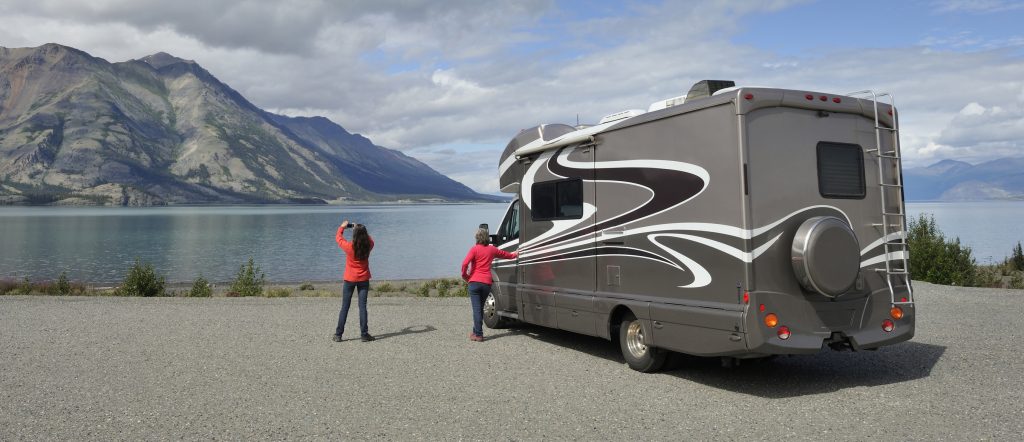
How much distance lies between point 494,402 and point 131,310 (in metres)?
11.4

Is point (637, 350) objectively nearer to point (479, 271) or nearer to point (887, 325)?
point (887, 325)

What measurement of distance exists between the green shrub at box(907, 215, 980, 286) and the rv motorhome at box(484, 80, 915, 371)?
557 inches

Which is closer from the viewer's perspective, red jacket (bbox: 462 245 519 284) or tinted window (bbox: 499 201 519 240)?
red jacket (bbox: 462 245 519 284)

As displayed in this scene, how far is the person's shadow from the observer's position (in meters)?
11.8

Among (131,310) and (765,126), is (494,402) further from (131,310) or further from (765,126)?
(131,310)

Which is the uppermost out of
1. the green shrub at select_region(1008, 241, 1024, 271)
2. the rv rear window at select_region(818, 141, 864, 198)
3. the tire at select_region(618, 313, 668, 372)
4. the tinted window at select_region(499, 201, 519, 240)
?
the rv rear window at select_region(818, 141, 864, 198)

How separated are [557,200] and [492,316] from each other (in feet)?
10.1

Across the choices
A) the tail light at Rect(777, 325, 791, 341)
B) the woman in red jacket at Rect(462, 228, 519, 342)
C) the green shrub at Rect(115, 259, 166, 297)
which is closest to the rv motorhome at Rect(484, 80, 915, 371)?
the tail light at Rect(777, 325, 791, 341)

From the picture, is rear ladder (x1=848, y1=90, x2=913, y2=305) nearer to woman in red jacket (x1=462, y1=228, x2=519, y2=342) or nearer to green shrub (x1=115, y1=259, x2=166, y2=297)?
woman in red jacket (x1=462, y1=228, x2=519, y2=342)

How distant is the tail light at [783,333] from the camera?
7.11 meters

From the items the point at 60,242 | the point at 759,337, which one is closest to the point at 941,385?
the point at 759,337

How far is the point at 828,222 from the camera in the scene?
24.1 ft

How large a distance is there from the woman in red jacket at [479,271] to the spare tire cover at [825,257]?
476 cm

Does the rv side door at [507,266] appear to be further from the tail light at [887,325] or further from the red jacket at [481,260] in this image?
the tail light at [887,325]
